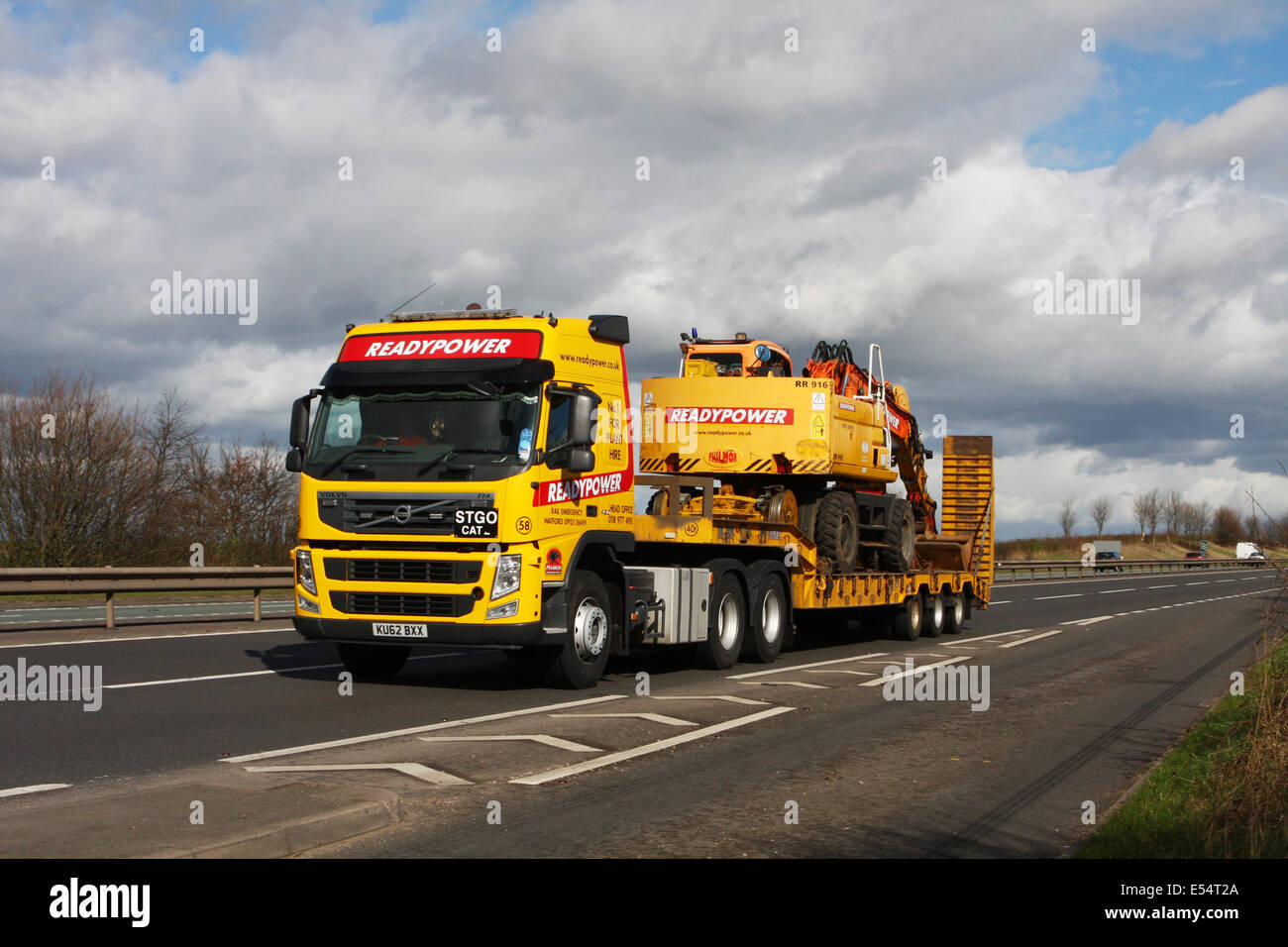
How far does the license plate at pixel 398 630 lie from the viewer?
11.3m

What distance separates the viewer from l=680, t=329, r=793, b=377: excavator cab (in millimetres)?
17484

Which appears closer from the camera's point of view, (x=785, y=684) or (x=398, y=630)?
(x=398, y=630)

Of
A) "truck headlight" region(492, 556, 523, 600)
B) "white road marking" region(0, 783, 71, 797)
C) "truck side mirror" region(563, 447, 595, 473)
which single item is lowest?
"white road marking" region(0, 783, 71, 797)

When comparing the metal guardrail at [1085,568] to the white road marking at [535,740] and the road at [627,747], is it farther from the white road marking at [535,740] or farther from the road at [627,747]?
the white road marking at [535,740]

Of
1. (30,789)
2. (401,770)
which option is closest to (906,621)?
(401,770)

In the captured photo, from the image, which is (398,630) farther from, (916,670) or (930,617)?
(930,617)

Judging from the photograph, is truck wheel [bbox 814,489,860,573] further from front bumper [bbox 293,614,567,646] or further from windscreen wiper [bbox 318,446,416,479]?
windscreen wiper [bbox 318,446,416,479]

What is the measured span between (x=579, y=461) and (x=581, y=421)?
0.38 m

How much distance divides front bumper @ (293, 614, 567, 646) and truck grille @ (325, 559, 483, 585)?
372 millimetres

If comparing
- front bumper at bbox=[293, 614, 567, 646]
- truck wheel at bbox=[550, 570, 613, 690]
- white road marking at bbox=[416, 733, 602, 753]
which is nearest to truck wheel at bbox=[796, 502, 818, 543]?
truck wheel at bbox=[550, 570, 613, 690]

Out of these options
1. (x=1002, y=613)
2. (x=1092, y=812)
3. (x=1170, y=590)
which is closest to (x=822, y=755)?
(x=1092, y=812)

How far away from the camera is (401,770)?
25.5ft
